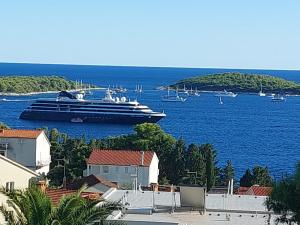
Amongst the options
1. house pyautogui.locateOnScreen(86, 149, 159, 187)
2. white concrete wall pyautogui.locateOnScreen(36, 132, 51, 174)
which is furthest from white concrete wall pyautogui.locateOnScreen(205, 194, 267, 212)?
white concrete wall pyautogui.locateOnScreen(36, 132, 51, 174)

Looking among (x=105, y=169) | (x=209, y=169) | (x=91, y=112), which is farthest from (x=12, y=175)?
(x=91, y=112)

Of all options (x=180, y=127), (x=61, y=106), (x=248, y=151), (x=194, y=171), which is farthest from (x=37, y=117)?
(x=194, y=171)

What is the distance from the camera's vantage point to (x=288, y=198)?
1405 centimetres

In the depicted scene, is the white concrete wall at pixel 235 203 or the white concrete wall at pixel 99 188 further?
the white concrete wall at pixel 99 188

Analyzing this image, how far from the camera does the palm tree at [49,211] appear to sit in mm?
12602

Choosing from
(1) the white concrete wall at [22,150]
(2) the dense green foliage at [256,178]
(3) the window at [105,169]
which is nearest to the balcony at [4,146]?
(1) the white concrete wall at [22,150]

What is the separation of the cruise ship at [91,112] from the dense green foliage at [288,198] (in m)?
119

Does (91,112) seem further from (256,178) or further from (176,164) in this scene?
(256,178)

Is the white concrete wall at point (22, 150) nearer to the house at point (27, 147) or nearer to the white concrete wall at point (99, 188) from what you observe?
the house at point (27, 147)

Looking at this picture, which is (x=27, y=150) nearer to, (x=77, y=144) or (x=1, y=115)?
(x=77, y=144)

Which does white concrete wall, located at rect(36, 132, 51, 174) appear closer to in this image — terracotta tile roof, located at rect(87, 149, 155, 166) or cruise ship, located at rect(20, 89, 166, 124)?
terracotta tile roof, located at rect(87, 149, 155, 166)

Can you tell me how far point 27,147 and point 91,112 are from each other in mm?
89253

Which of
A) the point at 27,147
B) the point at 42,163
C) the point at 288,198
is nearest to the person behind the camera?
the point at 288,198

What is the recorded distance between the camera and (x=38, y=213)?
12.6 meters
